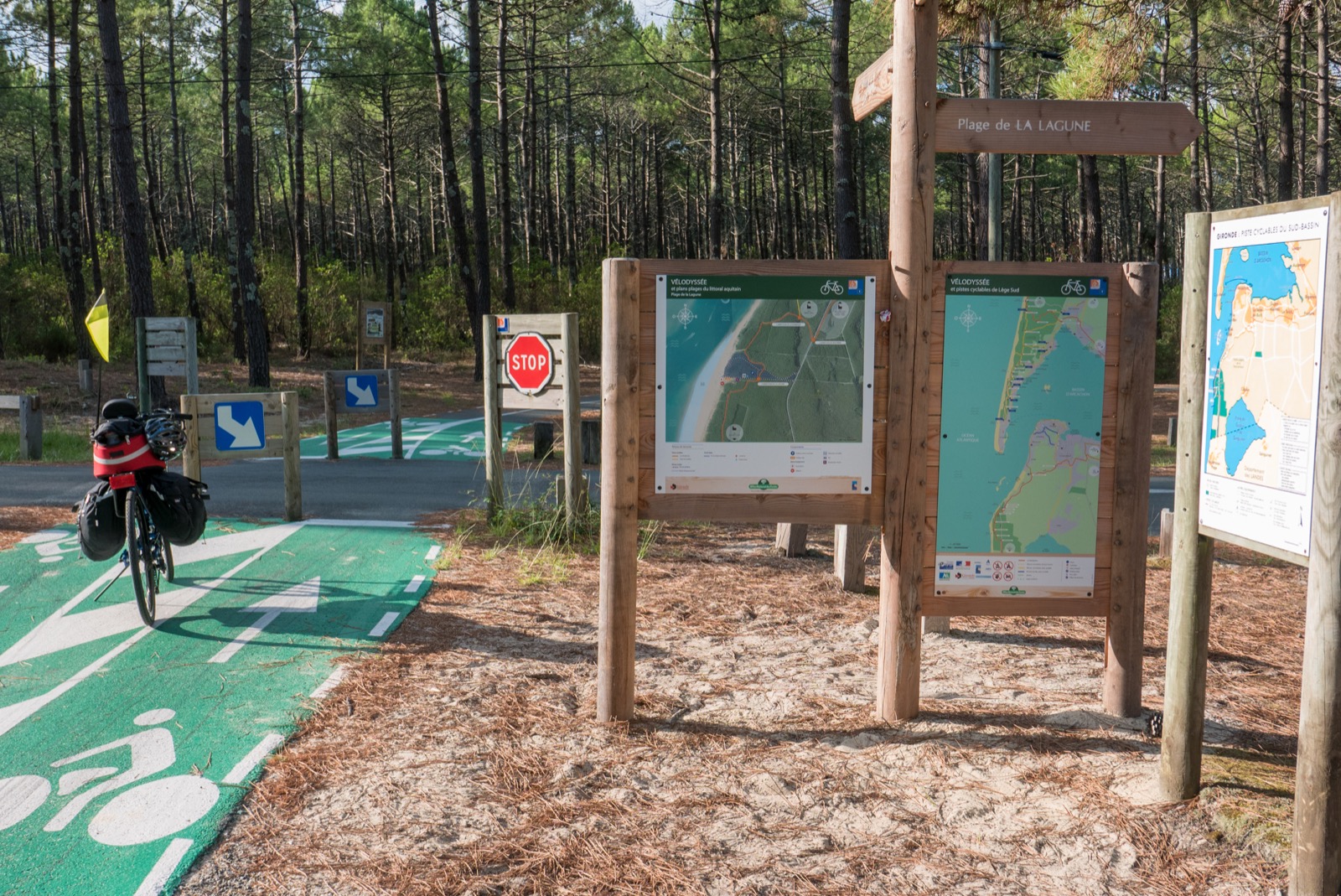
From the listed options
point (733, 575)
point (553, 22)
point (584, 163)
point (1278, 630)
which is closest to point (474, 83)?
point (553, 22)

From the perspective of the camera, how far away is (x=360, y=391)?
43.6 feet

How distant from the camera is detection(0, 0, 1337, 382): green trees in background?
19.6 m

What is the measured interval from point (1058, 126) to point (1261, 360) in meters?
1.47

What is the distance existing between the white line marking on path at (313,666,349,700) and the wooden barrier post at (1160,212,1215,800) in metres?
3.61

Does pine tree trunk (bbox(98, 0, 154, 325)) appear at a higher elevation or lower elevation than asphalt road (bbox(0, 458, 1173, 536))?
higher

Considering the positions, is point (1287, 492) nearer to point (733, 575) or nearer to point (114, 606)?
point (733, 575)

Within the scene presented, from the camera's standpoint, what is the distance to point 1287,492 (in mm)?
3232

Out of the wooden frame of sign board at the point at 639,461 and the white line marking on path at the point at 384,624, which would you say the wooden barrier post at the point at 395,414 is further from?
the wooden frame of sign board at the point at 639,461

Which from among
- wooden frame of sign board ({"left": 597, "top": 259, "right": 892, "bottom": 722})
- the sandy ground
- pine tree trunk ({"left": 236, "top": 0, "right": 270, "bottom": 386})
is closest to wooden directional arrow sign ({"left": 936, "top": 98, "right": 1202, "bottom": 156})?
wooden frame of sign board ({"left": 597, "top": 259, "right": 892, "bottom": 722})

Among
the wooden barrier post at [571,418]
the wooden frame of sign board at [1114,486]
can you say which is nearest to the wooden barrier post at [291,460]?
the wooden barrier post at [571,418]

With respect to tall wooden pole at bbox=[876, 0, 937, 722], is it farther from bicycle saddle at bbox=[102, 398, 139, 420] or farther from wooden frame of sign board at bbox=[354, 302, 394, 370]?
wooden frame of sign board at bbox=[354, 302, 394, 370]

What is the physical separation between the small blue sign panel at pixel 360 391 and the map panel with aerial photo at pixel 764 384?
9473mm

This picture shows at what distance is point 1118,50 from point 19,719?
9.88m

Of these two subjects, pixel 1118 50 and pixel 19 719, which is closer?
pixel 19 719
